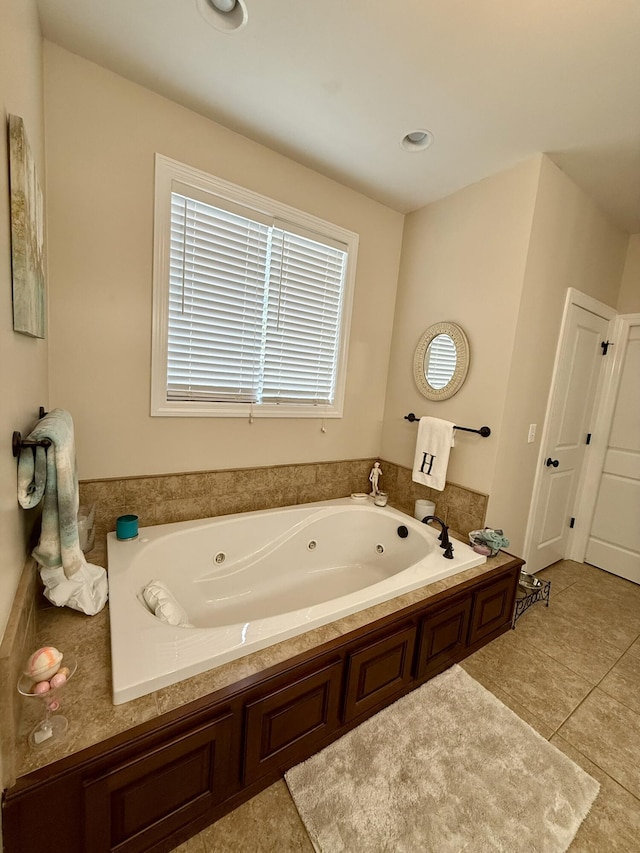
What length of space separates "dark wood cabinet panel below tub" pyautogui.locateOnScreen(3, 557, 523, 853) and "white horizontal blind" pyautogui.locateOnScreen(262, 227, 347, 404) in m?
1.53

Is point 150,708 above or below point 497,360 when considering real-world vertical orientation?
below

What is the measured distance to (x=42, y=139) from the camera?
148 cm

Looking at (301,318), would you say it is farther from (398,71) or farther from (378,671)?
(378,671)

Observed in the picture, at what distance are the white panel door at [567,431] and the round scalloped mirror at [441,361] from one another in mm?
725

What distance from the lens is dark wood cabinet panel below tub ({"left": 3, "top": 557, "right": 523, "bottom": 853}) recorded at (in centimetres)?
88

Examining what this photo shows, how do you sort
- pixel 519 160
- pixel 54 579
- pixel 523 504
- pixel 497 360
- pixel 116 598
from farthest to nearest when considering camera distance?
pixel 523 504 → pixel 497 360 → pixel 519 160 → pixel 116 598 → pixel 54 579

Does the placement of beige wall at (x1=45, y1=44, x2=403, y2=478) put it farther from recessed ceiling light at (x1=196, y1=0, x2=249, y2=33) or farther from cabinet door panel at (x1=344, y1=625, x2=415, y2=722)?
cabinet door panel at (x1=344, y1=625, x2=415, y2=722)

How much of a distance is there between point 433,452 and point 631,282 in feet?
7.23

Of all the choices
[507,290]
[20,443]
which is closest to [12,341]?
[20,443]

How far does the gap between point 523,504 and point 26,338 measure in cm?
287

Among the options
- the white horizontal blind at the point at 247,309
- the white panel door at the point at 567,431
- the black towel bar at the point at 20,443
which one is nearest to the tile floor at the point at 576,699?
the white panel door at the point at 567,431

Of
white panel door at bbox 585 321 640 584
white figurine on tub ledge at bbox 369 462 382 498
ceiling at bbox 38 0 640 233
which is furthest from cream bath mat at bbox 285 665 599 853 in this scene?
ceiling at bbox 38 0 640 233

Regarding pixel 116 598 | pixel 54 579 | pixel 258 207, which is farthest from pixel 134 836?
pixel 258 207

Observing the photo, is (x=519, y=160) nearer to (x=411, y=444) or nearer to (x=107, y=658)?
(x=411, y=444)
